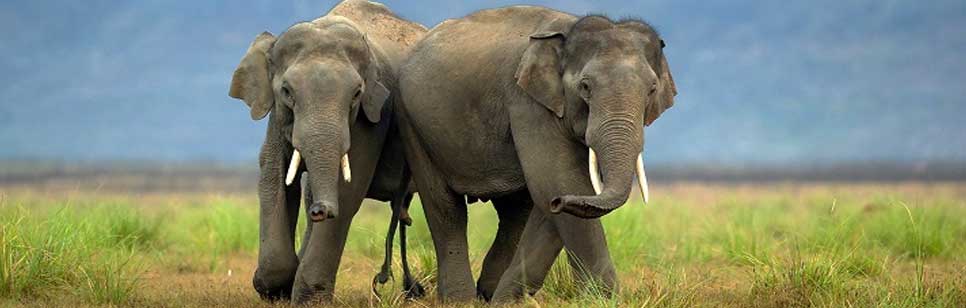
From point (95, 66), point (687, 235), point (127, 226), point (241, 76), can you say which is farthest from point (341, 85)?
point (95, 66)

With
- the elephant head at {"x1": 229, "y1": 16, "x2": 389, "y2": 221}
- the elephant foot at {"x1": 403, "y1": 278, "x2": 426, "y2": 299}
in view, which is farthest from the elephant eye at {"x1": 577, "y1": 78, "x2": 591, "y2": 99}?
the elephant foot at {"x1": 403, "y1": 278, "x2": 426, "y2": 299}

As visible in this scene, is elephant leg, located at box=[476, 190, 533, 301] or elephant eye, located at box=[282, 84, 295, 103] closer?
elephant eye, located at box=[282, 84, 295, 103]

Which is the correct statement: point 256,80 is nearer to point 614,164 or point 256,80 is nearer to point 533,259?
point 533,259

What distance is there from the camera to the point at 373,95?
1165 cm

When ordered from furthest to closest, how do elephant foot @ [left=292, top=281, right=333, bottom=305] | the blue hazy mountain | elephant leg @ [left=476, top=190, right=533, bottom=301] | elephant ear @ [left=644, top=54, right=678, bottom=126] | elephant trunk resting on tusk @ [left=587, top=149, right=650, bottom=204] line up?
the blue hazy mountain < elephant leg @ [left=476, top=190, right=533, bottom=301] < elephant foot @ [left=292, top=281, right=333, bottom=305] < elephant ear @ [left=644, top=54, right=678, bottom=126] < elephant trunk resting on tusk @ [left=587, top=149, right=650, bottom=204]

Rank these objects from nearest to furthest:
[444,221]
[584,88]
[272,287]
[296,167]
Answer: [584,88], [296,167], [272,287], [444,221]

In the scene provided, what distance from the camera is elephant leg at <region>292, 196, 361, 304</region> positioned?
12016mm

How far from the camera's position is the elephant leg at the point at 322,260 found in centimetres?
1202

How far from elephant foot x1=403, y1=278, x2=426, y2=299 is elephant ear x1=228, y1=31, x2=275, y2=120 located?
6.86ft

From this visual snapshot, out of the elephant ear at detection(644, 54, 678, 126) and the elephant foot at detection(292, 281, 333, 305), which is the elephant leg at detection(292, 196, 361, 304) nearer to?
the elephant foot at detection(292, 281, 333, 305)

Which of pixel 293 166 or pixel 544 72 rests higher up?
pixel 544 72

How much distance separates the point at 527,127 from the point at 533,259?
2.76 ft

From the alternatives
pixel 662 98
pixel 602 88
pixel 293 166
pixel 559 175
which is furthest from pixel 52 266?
pixel 662 98

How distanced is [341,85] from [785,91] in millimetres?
156488
